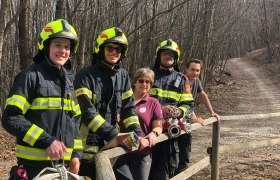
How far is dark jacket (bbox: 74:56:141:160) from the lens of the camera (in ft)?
10.6

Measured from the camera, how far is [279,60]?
121ft

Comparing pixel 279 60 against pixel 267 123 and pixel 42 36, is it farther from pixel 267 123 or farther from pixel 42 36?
pixel 42 36

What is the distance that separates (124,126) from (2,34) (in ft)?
13.0

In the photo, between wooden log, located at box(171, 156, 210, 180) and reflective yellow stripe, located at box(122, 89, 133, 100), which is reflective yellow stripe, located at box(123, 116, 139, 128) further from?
wooden log, located at box(171, 156, 210, 180)

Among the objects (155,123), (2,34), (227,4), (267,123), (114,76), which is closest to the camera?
(114,76)

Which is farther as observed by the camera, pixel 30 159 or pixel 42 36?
pixel 42 36

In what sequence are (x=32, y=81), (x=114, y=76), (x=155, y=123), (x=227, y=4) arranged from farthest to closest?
(x=227, y=4), (x=155, y=123), (x=114, y=76), (x=32, y=81)

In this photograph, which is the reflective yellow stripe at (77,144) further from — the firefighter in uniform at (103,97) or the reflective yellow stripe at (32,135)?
the reflective yellow stripe at (32,135)

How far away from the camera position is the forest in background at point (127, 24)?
9.14 m

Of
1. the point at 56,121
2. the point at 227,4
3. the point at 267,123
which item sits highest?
the point at 227,4

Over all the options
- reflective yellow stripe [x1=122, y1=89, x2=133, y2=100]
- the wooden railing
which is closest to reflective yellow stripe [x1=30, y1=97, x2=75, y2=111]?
the wooden railing

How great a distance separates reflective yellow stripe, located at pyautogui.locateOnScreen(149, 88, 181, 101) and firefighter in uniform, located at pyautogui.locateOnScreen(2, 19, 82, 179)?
171cm

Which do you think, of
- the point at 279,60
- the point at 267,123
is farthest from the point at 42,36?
the point at 279,60

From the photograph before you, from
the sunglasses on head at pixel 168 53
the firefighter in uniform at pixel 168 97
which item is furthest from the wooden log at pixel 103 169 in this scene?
the sunglasses on head at pixel 168 53
